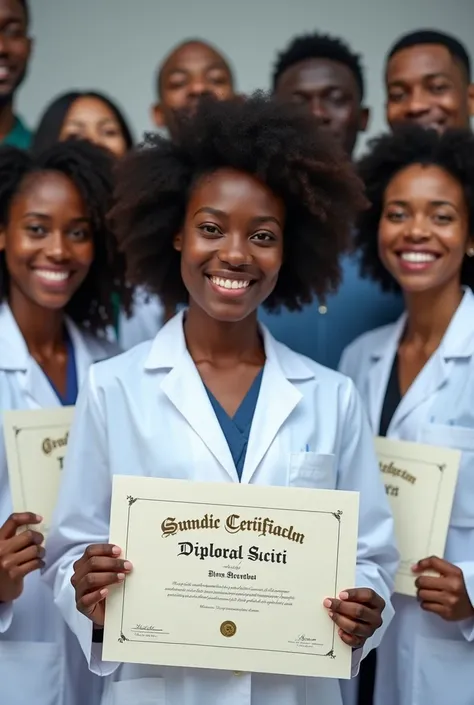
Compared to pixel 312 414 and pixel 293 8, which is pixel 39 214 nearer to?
pixel 312 414

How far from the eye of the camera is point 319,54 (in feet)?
12.2

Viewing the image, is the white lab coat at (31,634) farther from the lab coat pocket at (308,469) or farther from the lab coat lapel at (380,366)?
the lab coat lapel at (380,366)

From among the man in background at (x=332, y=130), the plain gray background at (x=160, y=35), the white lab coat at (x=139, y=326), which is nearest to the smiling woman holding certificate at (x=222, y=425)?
the man in background at (x=332, y=130)

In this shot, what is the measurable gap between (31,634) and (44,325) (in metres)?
0.82

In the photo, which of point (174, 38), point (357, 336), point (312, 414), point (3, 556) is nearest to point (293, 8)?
point (174, 38)

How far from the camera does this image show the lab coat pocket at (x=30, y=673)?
90.3 inches

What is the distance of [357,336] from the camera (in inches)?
125

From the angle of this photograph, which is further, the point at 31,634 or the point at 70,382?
the point at 70,382

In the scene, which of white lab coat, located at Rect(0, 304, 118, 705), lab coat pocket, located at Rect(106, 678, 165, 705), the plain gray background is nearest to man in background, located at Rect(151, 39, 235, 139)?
the plain gray background

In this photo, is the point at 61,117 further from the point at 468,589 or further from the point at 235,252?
the point at 468,589

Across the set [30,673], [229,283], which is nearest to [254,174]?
[229,283]

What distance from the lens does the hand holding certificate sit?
6.48ft

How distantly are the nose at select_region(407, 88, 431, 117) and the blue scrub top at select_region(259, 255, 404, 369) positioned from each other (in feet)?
1.94

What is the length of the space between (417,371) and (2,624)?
128 cm
